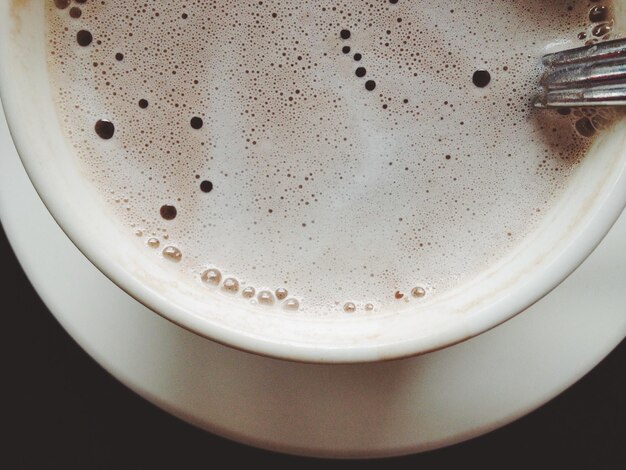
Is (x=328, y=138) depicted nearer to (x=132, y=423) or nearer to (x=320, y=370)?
(x=320, y=370)

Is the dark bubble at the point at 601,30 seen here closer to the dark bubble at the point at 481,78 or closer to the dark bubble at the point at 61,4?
the dark bubble at the point at 481,78

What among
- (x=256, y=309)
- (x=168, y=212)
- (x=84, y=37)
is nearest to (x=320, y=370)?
(x=256, y=309)

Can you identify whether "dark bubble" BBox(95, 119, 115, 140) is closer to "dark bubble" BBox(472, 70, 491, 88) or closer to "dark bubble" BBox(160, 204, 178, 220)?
"dark bubble" BBox(160, 204, 178, 220)

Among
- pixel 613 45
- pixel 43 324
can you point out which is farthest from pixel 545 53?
pixel 43 324

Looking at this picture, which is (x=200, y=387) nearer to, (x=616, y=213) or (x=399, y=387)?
(x=399, y=387)

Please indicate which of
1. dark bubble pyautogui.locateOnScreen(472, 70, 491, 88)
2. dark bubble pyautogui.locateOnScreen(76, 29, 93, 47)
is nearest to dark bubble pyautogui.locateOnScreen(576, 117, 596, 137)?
dark bubble pyautogui.locateOnScreen(472, 70, 491, 88)

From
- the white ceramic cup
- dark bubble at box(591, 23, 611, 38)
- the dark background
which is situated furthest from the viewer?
the dark background
